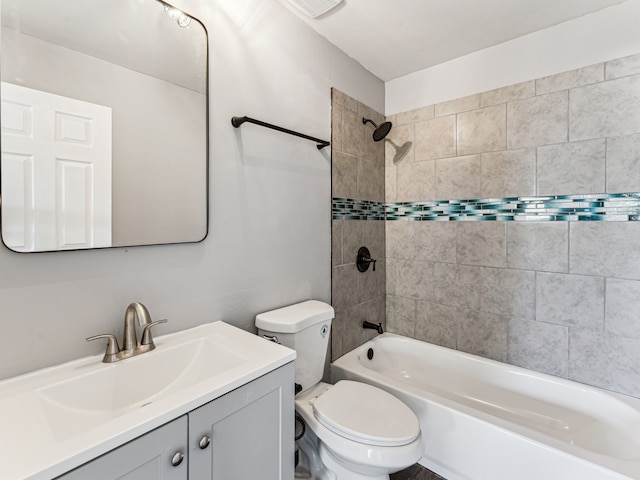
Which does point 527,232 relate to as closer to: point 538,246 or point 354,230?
point 538,246

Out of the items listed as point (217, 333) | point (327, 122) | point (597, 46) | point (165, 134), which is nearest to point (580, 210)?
point (597, 46)

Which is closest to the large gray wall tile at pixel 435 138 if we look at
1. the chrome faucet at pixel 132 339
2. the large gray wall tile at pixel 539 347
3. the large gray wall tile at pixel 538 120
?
the large gray wall tile at pixel 538 120

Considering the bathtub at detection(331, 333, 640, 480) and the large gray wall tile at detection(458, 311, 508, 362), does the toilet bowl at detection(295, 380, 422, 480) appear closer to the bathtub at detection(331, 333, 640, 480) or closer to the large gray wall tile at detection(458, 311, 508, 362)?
the bathtub at detection(331, 333, 640, 480)

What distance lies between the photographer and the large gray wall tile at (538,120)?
178 cm

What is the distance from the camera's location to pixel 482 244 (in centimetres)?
209

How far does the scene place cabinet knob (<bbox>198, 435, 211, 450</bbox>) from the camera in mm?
810

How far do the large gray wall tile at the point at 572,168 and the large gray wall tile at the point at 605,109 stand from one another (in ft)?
0.20

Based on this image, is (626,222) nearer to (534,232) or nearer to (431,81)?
(534,232)

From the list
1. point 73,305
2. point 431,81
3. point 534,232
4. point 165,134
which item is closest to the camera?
point 73,305

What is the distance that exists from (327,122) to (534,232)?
4.79 ft

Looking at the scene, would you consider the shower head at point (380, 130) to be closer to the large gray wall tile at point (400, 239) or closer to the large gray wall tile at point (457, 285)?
the large gray wall tile at point (400, 239)

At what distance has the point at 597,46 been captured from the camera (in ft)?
5.50

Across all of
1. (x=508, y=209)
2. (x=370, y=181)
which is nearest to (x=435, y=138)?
(x=370, y=181)

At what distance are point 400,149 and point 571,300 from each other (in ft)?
4.97
